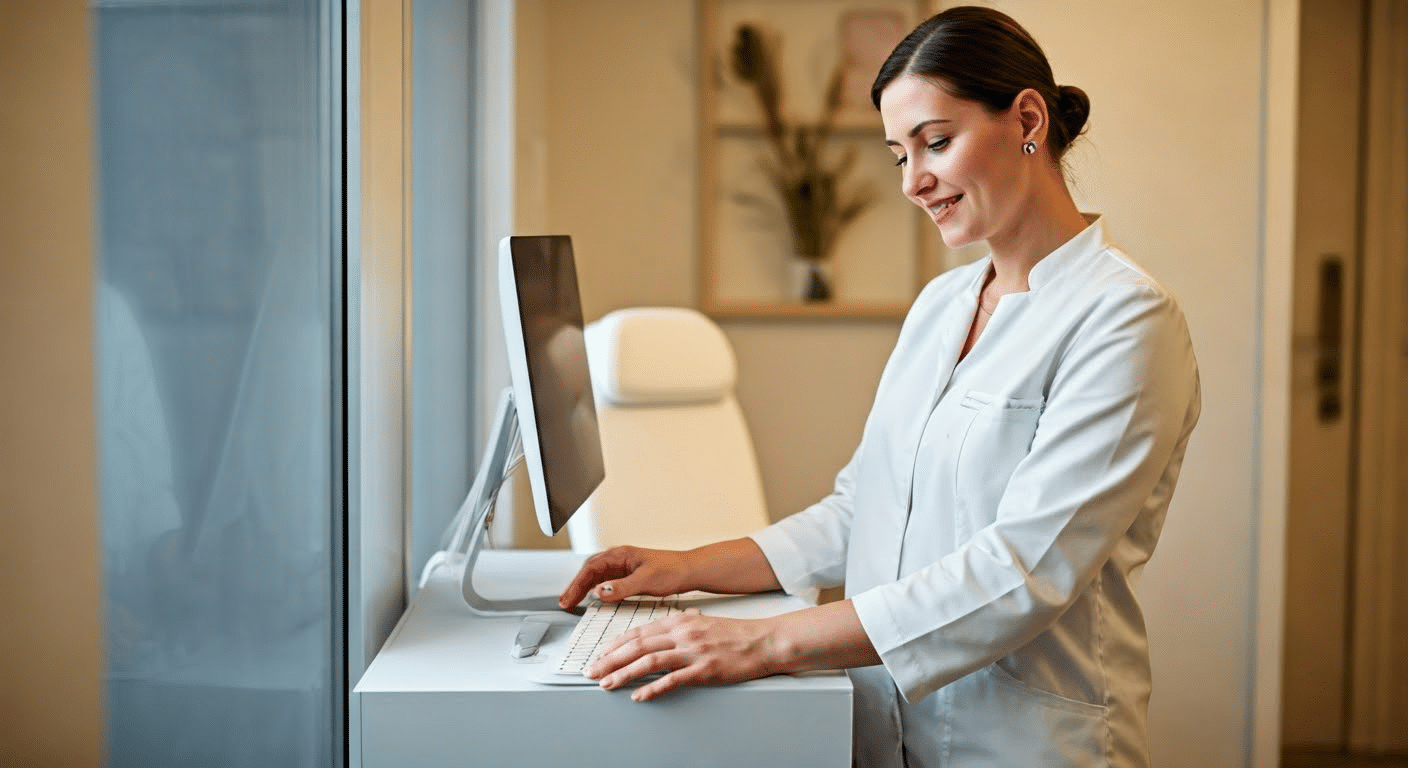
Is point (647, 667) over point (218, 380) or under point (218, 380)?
under

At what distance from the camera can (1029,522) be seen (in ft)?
3.71

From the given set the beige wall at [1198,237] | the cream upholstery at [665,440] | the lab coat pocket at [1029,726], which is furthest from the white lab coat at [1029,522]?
the beige wall at [1198,237]

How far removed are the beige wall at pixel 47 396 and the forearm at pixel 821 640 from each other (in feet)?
1.91

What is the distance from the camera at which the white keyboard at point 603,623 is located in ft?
3.83

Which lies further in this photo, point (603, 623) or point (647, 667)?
point (603, 623)

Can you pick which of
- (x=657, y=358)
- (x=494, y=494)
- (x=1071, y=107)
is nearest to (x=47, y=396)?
(x=494, y=494)

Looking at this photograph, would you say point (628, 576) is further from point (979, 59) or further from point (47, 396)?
point (47, 396)

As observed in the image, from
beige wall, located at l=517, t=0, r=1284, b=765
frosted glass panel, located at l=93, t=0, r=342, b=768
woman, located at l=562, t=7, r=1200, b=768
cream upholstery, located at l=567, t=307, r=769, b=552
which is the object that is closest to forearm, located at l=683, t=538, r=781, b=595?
woman, located at l=562, t=7, r=1200, b=768

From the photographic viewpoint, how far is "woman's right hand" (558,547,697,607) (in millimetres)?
1387

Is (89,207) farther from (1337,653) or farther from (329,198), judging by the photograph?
(1337,653)

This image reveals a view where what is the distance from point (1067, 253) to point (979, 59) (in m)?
0.22

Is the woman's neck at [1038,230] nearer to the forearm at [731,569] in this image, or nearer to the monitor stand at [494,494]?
the forearm at [731,569]

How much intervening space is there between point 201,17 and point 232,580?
459 mm

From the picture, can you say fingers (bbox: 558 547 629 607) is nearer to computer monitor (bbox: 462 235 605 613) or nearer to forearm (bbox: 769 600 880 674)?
computer monitor (bbox: 462 235 605 613)
